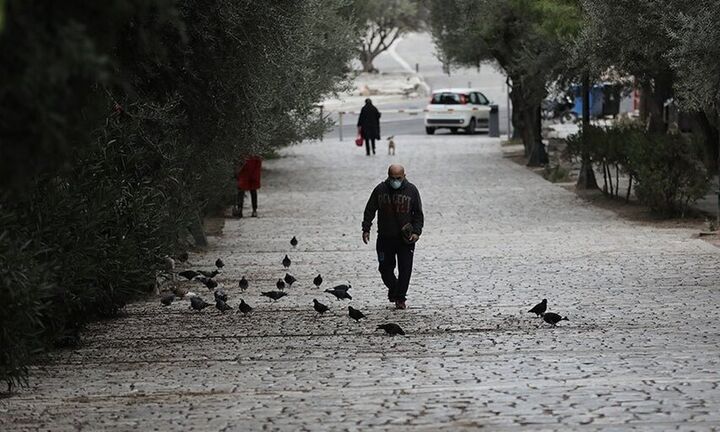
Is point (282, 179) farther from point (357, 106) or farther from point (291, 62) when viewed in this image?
point (357, 106)

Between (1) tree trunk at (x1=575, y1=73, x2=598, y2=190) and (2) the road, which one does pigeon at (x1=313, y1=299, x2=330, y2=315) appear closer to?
(1) tree trunk at (x1=575, y1=73, x2=598, y2=190)

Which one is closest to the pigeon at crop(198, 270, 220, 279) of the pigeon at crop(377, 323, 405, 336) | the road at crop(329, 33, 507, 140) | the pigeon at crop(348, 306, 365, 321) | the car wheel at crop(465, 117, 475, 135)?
the pigeon at crop(348, 306, 365, 321)

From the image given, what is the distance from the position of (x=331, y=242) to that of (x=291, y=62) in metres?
5.81

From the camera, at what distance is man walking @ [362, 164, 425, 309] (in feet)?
46.8

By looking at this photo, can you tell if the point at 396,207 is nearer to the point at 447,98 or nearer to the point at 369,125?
the point at 369,125

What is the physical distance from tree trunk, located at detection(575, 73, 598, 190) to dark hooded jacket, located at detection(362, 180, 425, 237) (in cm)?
1384

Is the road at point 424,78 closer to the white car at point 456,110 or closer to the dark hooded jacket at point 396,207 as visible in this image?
the white car at point 456,110

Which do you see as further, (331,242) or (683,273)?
(331,242)

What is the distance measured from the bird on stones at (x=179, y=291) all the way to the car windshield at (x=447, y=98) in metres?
35.4

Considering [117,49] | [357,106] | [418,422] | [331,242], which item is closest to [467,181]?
[331,242]

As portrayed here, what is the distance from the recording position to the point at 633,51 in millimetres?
21688

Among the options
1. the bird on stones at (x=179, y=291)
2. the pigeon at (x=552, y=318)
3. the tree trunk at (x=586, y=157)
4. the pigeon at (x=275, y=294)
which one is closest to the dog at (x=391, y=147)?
the tree trunk at (x=586, y=157)

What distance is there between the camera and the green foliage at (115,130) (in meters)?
5.21

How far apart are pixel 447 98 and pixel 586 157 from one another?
22.9 metres
